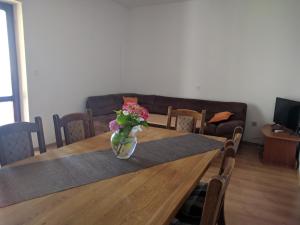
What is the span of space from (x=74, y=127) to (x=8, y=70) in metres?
2.12

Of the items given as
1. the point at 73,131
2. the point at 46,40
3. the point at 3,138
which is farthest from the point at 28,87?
the point at 3,138

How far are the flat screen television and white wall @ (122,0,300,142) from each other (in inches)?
14.3

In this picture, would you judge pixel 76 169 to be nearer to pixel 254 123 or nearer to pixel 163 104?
pixel 163 104

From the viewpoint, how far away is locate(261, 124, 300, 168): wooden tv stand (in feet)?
11.1

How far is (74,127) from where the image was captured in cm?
208

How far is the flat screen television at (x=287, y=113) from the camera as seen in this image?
3412 millimetres

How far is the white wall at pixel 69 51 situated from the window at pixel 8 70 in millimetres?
229

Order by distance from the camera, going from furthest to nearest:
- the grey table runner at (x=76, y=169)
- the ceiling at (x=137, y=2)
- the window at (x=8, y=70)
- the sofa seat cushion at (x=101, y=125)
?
Answer: 1. the ceiling at (x=137, y=2)
2. the sofa seat cushion at (x=101, y=125)
3. the window at (x=8, y=70)
4. the grey table runner at (x=76, y=169)

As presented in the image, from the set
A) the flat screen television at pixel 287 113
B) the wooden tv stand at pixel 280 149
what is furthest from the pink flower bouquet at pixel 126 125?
the flat screen television at pixel 287 113

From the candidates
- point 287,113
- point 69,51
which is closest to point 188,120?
point 287,113

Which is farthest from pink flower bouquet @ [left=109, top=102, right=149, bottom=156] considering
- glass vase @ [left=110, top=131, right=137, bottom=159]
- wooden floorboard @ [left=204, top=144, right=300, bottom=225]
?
wooden floorboard @ [left=204, top=144, right=300, bottom=225]

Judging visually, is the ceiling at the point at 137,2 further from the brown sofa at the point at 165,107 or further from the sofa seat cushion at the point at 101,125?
the sofa seat cushion at the point at 101,125

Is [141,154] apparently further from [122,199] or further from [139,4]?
[139,4]

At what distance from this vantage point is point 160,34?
198 inches
